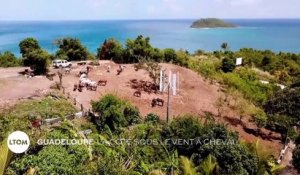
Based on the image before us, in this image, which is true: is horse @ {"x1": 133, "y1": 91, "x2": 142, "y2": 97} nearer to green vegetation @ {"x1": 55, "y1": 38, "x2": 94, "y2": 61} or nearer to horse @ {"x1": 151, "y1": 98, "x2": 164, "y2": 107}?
horse @ {"x1": 151, "y1": 98, "x2": 164, "y2": 107}

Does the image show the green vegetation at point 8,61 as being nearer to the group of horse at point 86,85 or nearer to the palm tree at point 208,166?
the group of horse at point 86,85

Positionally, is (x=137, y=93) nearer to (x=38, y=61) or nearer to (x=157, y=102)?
(x=157, y=102)

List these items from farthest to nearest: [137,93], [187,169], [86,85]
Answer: [137,93]
[86,85]
[187,169]

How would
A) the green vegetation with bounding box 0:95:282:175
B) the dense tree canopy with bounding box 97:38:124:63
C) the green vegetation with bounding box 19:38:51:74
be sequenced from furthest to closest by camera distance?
the dense tree canopy with bounding box 97:38:124:63, the green vegetation with bounding box 19:38:51:74, the green vegetation with bounding box 0:95:282:175

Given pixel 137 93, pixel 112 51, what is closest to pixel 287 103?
pixel 137 93

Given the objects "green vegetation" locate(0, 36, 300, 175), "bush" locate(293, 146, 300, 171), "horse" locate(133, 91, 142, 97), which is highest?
"green vegetation" locate(0, 36, 300, 175)

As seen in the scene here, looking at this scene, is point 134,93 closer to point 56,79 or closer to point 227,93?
point 56,79

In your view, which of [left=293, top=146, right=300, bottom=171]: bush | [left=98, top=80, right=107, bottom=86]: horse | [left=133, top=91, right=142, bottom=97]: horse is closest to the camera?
[left=293, top=146, right=300, bottom=171]: bush

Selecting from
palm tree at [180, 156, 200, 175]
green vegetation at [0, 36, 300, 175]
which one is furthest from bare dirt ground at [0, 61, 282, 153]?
palm tree at [180, 156, 200, 175]

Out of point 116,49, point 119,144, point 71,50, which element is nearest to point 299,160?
point 119,144
